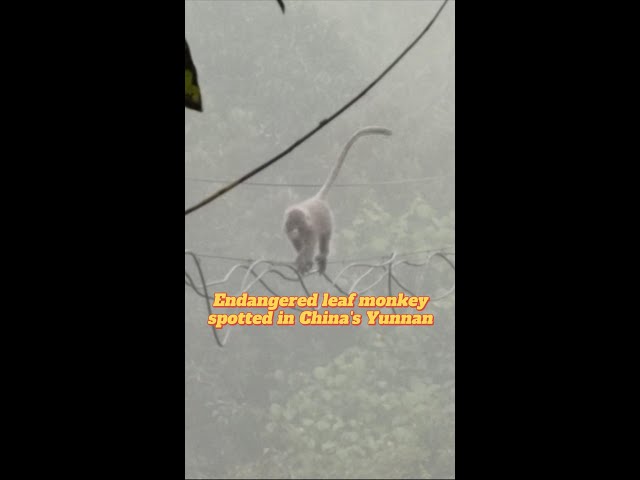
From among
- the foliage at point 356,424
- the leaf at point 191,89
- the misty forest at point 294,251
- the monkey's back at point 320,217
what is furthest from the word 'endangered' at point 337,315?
the leaf at point 191,89

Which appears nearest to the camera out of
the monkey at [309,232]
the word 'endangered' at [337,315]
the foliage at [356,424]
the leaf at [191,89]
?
the leaf at [191,89]

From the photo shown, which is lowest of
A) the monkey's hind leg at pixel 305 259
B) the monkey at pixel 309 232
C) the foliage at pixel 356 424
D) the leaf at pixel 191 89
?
the foliage at pixel 356 424

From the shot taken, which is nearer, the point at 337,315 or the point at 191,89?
the point at 191,89

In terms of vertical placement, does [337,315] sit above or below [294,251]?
below

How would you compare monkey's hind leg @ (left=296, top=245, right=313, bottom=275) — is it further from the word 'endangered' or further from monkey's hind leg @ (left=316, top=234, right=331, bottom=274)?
the word 'endangered'

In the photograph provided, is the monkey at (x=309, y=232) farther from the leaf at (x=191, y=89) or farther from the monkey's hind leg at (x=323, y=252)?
the leaf at (x=191, y=89)

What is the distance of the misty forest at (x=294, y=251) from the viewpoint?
5.16 metres

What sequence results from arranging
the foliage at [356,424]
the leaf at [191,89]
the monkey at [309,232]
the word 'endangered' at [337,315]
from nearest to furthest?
the leaf at [191,89] → the monkey at [309,232] → the word 'endangered' at [337,315] → the foliage at [356,424]

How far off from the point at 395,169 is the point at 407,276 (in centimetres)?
71

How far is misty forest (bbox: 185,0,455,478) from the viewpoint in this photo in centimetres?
516

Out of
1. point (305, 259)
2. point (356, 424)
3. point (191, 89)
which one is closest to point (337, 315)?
point (356, 424)

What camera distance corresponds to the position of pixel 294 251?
5062 millimetres

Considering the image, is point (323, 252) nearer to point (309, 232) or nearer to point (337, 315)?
point (309, 232)

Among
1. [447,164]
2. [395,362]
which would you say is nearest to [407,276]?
[395,362]
